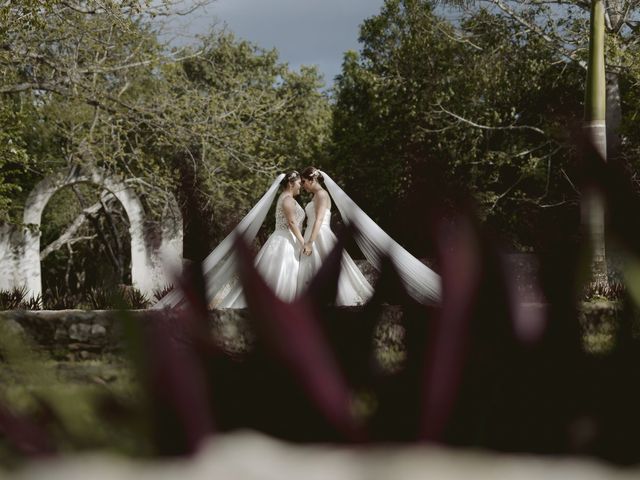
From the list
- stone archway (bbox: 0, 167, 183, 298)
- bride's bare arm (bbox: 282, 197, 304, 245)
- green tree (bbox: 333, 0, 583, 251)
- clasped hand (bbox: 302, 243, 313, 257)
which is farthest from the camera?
green tree (bbox: 333, 0, 583, 251)

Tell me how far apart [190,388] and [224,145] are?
15.8m

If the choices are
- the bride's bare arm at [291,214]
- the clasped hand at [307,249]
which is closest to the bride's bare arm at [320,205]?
the clasped hand at [307,249]

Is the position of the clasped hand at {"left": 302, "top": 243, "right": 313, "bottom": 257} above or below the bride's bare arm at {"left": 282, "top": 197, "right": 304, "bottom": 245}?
below

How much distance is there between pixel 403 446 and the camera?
1.31 ft

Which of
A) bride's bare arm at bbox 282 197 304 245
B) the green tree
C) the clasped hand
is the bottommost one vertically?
the clasped hand

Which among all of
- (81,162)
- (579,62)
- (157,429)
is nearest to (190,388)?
(157,429)

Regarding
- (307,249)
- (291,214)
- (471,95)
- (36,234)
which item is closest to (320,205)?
(291,214)

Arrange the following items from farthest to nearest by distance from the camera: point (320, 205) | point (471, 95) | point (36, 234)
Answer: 1. point (471, 95)
2. point (36, 234)
3. point (320, 205)

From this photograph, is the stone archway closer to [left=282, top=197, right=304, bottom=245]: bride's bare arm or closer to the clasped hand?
[left=282, top=197, right=304, bottom=245]: bride's bare arm

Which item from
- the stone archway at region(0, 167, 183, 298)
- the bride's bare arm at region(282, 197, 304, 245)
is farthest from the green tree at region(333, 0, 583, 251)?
the bride's bare arm at region(282, 197, 304, 245)

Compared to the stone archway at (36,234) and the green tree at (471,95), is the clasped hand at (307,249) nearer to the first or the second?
the stone archway at (36,234)

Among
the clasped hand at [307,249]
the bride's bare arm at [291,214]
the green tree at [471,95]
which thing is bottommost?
the clasped hand at [307,249]

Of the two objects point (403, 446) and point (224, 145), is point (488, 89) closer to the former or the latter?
point (224, 145)

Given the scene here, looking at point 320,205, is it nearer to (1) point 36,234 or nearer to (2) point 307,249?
(2) point 307,249
